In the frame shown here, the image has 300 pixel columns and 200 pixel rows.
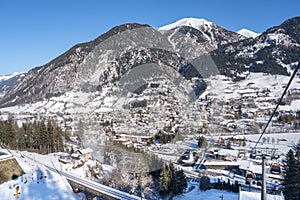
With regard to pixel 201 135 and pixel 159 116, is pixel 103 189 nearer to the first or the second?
pixel 201 135

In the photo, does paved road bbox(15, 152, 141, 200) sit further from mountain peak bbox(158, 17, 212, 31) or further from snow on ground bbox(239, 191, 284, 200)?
mountain peak bbox(158, 17, 212, 31)

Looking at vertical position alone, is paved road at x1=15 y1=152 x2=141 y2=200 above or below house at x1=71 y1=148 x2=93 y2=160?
above

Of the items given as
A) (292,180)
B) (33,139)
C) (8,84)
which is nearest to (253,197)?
(292,180)

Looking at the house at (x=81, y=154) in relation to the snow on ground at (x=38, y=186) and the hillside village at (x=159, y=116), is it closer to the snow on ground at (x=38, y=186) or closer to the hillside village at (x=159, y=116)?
the hillside village at (x=159, y=116)

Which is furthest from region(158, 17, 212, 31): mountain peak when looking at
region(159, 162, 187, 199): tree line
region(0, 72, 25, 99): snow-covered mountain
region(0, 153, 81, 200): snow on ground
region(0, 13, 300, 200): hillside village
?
region(0, 153, 81, 200): snow on ground

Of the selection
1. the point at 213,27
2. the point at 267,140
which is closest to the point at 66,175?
the point at 267,140

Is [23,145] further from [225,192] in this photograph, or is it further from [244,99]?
[244,99]

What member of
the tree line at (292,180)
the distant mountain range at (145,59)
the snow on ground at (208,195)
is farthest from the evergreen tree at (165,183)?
the distant mountain range at (145,59)
